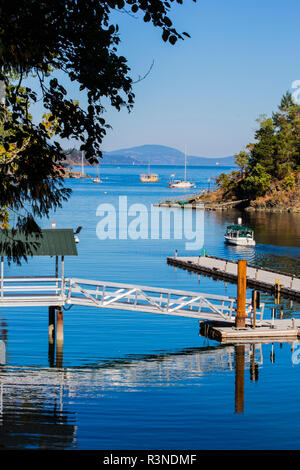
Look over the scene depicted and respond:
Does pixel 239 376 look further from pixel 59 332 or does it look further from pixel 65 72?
pixel 65 72

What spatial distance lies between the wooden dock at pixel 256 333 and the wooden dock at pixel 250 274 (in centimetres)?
1331

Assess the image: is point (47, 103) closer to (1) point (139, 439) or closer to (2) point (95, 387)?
(1) point (139, 439)

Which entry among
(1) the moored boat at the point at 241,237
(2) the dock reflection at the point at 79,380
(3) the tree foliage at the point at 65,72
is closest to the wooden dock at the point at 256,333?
(2) the dock reflection at the point at 79,380

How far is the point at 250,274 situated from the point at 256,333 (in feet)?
76.9

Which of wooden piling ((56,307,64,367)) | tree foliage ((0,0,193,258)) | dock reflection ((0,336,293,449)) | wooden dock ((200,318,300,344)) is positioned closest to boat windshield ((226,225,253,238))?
wooden dock ((200,318,300,344))

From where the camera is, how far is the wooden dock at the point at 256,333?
32.9 metres

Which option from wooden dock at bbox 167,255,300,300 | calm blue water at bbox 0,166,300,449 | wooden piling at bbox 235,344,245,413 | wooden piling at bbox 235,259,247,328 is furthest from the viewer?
wooden dock at bbox 167,255,300,300

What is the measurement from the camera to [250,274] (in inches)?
2211

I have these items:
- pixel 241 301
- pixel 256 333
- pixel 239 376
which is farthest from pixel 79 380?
pixel 256 333

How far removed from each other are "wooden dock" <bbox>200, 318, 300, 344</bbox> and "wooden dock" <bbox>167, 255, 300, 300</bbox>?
13.3 m

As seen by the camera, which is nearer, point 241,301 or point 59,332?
point 59,332

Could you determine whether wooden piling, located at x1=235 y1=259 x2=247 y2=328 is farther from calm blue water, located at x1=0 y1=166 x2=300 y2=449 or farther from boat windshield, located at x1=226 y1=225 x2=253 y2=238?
boat windshield, located at x1=226 y1=225 x2=253 y2=238

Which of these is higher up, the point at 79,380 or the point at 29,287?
→ the point at 29,287

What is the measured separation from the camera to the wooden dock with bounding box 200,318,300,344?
32.9 metres
